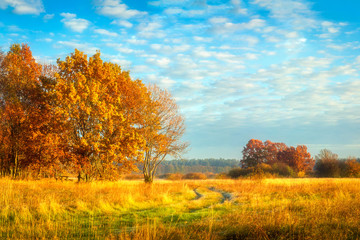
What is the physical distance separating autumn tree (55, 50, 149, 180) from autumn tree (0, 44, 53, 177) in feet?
8.61

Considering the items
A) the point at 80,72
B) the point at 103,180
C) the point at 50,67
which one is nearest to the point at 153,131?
the point at 103,180

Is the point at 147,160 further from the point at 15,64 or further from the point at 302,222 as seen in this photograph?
the point at 302,222

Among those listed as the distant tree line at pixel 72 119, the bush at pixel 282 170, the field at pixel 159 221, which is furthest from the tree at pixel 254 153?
the field at pixel 159 221

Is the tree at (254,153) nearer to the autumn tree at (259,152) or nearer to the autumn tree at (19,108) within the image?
the autumn tree at (259,152)

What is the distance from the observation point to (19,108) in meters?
24.9

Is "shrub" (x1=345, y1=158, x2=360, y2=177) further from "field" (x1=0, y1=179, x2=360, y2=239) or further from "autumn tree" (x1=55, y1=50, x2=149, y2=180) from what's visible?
"field" (x1=0, y1=179, x2=360, y2=239)

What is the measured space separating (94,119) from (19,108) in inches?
260

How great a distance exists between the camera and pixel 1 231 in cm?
991

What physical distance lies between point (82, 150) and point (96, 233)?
54.0 ft

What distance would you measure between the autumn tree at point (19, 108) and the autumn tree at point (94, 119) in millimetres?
2624

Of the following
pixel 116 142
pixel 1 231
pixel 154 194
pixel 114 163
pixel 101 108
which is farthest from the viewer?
pixel 114 163

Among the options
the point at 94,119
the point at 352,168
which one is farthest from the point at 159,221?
the point at 352,168

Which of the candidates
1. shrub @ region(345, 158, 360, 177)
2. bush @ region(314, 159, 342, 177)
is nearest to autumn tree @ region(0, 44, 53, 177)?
shrub @ region(345, 158, 360, 177)

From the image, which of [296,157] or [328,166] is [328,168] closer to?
[328,166]
